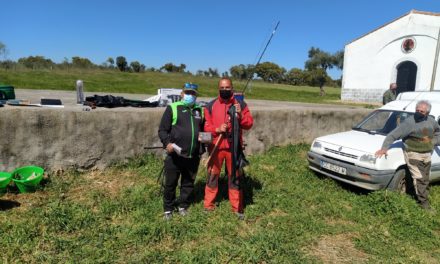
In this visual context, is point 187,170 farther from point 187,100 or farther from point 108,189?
point 108,189

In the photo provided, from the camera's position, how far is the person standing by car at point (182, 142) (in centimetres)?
429

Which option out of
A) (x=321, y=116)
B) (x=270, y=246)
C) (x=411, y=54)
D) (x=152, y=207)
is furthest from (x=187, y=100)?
(x=411, y=54)

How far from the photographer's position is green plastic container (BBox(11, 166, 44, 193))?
15.9ft

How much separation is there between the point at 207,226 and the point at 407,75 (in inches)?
1222

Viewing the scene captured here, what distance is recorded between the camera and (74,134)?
564 cm

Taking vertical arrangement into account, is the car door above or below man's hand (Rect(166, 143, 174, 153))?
below

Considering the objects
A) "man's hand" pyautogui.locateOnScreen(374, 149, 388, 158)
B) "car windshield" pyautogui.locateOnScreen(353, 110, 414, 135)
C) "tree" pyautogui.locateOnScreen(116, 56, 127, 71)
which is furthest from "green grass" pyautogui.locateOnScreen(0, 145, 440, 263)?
"tree" pyautogui.locateOnScreen(116, 56, 127, 71)

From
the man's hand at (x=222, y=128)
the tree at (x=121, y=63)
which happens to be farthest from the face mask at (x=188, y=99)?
the tree at (x=121, y=63)

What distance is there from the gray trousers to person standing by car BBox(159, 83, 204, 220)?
3557mm

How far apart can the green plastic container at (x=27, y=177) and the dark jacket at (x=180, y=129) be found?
7.08 ft

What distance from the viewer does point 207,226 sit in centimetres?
436

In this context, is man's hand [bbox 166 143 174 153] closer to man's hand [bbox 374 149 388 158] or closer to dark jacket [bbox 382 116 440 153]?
man's hand [bbox 374 149 388 158]

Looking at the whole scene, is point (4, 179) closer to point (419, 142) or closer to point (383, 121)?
point (419, 142)

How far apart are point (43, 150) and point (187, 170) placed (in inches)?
101
